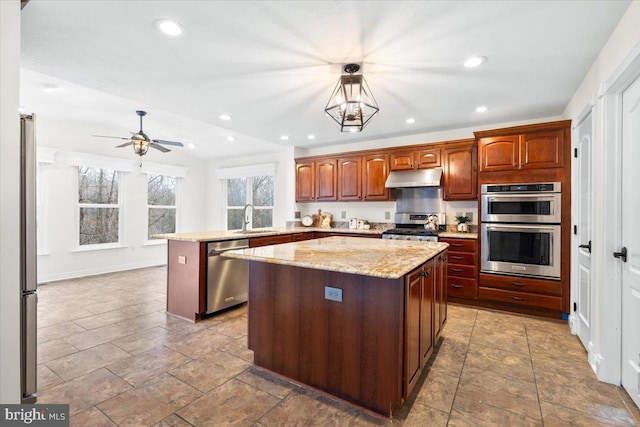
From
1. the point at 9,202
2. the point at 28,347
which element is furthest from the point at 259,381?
the point at 9,202

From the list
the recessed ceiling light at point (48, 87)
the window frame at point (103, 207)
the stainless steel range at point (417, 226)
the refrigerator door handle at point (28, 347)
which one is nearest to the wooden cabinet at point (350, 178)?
the stainless steel range at point (417, 226)

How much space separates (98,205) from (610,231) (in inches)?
285

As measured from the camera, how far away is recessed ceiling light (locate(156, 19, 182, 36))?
6.65 ft

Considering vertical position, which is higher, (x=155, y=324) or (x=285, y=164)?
(x=285, y=164)

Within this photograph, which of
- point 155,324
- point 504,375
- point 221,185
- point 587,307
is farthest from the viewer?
point 221,185

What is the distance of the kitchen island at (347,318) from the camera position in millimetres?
1746

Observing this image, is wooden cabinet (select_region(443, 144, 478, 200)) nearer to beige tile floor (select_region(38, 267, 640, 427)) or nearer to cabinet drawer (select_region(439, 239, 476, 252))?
cabinet drawer (select_region(439, 239, 476, 252))

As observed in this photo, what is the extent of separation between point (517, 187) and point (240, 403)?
3.65 metres

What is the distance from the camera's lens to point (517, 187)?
3594 mm

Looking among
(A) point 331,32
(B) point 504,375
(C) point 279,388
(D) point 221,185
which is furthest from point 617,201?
(D) point 221,185

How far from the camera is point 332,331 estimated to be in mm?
1951

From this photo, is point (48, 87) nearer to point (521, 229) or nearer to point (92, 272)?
point (92, 272)

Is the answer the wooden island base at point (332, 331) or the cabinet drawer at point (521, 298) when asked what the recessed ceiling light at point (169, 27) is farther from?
the cabinet drawer at point (521, 298)

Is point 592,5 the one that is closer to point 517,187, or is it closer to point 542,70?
point 542,70
